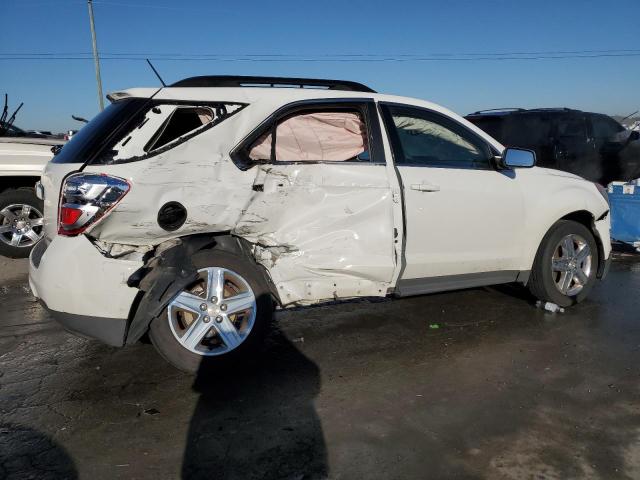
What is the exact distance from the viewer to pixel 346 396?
3303 mm

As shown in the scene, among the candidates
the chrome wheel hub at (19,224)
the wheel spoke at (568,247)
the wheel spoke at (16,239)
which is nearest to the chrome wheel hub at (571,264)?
the wheel spoke at (568,247)

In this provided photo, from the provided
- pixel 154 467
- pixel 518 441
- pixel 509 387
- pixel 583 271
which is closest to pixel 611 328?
pixel 583 271

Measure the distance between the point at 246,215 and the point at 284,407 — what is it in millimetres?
1288

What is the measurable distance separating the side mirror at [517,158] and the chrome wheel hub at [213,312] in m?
2.40

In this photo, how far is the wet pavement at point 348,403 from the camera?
262cm

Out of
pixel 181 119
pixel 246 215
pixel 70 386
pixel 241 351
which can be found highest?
pixel 181 119

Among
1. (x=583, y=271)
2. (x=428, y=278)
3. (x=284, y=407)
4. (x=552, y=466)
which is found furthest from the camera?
(x=583, y=271)

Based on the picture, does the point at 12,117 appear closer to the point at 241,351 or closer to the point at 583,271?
the point at 241,351

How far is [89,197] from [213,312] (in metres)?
1.07

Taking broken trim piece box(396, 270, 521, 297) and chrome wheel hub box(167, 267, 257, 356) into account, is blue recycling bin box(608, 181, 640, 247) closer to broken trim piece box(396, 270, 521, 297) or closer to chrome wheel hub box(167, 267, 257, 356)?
broken trim piece box(396, 270, 521, 297)

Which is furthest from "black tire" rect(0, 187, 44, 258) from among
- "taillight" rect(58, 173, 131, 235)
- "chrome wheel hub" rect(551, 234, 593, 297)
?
"chrome wheel hub" rect(551, 234, 593, 297)

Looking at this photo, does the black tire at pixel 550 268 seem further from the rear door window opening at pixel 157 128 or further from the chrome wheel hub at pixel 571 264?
the rear door window opening at pixel 157 128

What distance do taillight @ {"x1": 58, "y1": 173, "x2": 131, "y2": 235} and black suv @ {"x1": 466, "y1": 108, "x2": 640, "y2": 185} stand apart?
7.96 metres

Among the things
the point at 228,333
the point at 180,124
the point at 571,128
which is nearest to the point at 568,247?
the point at 228,333
